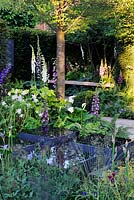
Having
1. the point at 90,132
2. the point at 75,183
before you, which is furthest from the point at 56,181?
the point at 90,132

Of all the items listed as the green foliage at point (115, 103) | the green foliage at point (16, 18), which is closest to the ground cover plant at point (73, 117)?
the green foliage at point (115, 103)

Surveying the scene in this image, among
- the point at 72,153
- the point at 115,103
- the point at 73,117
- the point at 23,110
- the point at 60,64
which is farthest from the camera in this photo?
the point at 115,103

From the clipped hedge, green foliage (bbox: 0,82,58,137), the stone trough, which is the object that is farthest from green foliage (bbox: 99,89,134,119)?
the clipped hedge

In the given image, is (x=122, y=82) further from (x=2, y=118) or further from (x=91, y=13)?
(x=2, y=118)

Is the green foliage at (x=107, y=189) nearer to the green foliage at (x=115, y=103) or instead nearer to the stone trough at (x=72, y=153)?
the stone trough at (x=72, y=153)

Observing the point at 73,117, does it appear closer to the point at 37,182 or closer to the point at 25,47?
the point at 37,182

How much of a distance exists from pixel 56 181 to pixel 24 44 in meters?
8.49

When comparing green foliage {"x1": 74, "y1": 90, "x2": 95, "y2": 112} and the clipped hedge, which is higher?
the clipped hedge

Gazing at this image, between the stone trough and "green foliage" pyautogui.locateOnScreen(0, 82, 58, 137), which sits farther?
"green foliage" pyautogui.locateOnScreen(0, 82, 58, 137)

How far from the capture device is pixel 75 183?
2824 mm

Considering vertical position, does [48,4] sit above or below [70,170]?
above

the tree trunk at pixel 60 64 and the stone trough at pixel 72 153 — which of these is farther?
the tree trunk at pixel 60 64

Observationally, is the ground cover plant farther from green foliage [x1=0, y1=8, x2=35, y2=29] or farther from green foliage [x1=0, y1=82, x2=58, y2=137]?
green foliage [x1=0, y1=8, x2=35, y2=29]

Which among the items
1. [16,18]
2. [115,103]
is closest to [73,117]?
[115,103]
